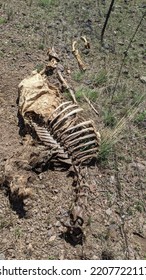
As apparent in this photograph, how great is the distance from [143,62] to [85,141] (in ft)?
9.32

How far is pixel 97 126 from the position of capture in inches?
233

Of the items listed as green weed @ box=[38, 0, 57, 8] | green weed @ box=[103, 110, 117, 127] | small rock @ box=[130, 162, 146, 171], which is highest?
green weed @ box=[38, 0, 57, 8]

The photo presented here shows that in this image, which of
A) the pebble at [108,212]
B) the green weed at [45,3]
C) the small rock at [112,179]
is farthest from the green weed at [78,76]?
the pebble at [108,212]

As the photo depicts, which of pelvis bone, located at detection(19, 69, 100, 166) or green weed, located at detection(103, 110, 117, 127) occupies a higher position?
pelvis bone, located at detection(19, 69, 100, 166)

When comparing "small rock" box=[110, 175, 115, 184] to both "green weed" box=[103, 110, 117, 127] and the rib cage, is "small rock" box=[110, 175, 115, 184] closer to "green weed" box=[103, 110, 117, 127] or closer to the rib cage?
the rib cage

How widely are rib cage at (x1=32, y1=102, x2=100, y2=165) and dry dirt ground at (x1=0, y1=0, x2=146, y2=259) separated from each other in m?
0.24

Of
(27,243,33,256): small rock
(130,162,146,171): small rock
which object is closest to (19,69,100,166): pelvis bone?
(130,162,146,171): small rock

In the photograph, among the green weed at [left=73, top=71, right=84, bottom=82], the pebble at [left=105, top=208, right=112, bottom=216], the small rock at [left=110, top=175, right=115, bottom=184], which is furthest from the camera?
the green weed at [left=73, top=71, right=84, bottom=82]

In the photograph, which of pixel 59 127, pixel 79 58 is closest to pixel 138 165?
pixel 59 127

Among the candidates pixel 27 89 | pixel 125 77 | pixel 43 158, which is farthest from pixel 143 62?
pixel 43 158

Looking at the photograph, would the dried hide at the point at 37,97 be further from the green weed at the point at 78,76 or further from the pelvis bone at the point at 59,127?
the green weed at the point at 78,76

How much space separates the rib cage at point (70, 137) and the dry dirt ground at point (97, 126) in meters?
0.24

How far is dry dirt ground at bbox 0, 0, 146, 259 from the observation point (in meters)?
4.51

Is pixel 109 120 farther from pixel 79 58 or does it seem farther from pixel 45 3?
pixel 45 3
